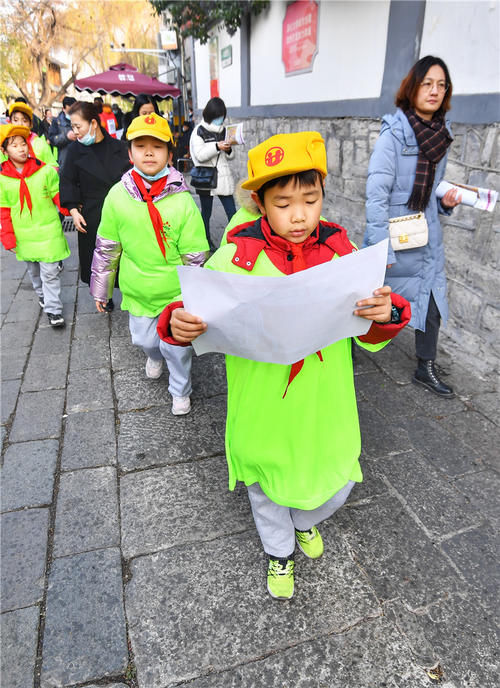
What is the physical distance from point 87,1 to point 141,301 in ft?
82.3

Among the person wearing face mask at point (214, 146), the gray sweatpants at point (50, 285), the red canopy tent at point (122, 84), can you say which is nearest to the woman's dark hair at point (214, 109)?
the person wearing face mask at point (214, 146)

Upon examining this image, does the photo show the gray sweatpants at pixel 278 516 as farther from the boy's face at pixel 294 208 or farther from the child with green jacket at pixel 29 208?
the child with green jacket at pixel 29 208

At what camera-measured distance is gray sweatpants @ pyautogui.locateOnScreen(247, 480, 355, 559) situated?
1.84 metres

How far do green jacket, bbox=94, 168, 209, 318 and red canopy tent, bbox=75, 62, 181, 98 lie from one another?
33.9ft

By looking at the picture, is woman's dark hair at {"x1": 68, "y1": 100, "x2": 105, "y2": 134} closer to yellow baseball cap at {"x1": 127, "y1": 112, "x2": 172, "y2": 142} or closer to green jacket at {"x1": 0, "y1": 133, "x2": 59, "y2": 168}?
green jacket at {"x1": 0, "y1": 133, "x2": 59, "y2": 168}

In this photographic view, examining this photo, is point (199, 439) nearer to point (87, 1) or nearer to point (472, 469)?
point (472, 469)

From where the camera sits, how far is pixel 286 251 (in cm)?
155

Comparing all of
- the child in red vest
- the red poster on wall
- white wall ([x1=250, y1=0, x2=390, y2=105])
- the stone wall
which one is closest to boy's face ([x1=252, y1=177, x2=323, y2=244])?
the child in red vest

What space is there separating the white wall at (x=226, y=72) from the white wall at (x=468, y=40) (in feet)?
20.6

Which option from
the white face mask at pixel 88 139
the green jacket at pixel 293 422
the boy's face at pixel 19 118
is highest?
the boy's face at pixel 19 118

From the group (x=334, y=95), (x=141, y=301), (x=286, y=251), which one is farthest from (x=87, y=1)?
(x=286, y=251)

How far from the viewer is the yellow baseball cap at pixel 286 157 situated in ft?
4.55

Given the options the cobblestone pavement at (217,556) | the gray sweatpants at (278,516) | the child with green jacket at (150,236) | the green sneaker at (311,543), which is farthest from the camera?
the child with green jacket at (150,236)

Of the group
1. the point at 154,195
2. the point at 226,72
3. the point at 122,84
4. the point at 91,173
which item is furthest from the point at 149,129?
the point at 122,84
